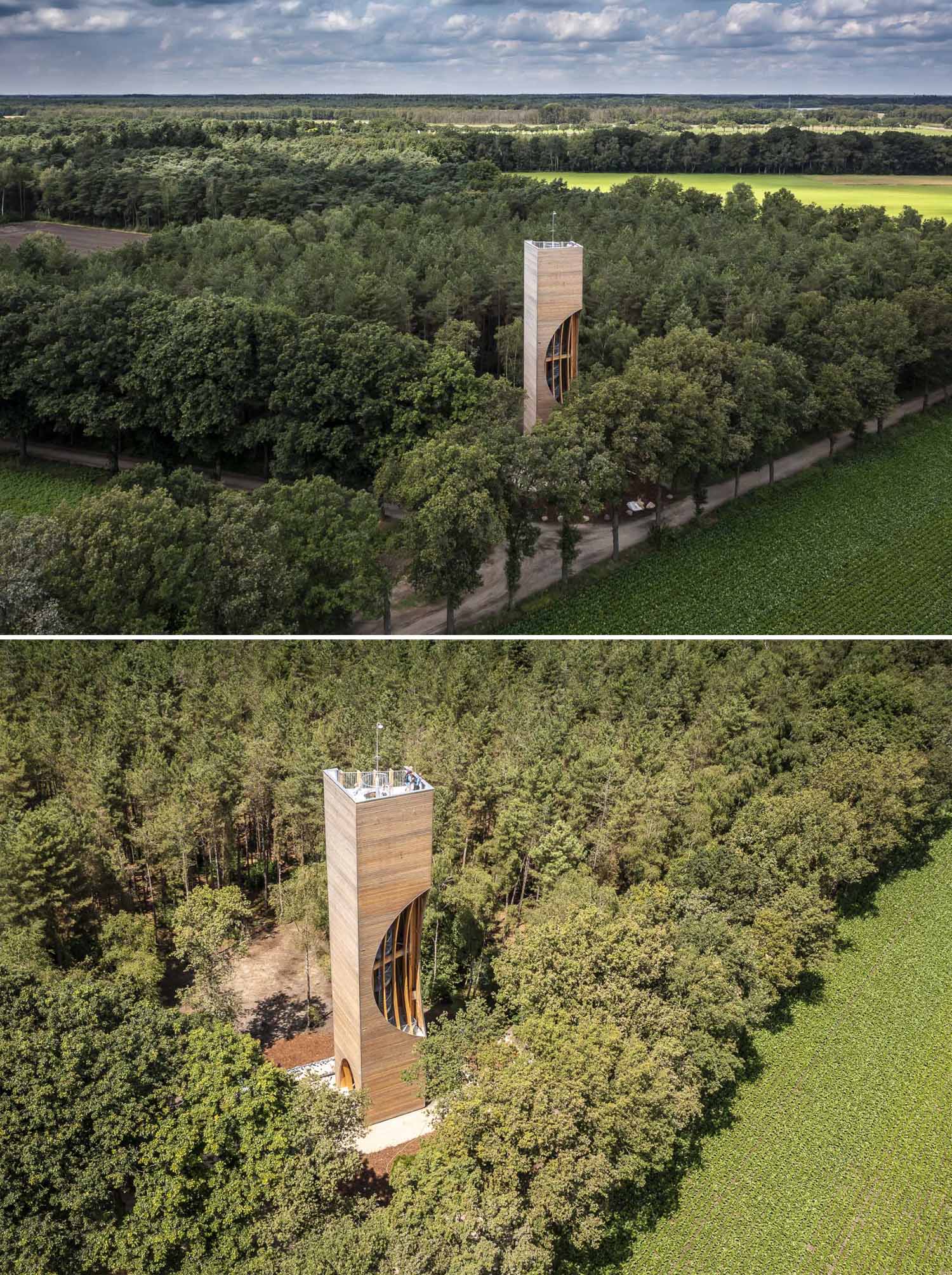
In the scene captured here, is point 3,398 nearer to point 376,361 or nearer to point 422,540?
point 376,361

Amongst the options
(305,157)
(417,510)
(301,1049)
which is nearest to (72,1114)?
(301,1049)

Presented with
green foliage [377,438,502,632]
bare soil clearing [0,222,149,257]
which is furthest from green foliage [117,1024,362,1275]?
bare soil clearing [0,222,149,257]

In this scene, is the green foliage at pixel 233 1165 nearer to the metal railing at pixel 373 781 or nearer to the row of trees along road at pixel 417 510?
the metal railing at pixel 373 781

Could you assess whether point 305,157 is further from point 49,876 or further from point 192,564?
point 49,876

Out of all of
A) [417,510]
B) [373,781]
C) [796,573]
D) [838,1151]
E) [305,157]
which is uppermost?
[305,157]

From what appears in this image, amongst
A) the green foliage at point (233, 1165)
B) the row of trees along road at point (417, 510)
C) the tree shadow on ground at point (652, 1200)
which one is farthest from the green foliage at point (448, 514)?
the tree shadow on ground at point (652, 1200)

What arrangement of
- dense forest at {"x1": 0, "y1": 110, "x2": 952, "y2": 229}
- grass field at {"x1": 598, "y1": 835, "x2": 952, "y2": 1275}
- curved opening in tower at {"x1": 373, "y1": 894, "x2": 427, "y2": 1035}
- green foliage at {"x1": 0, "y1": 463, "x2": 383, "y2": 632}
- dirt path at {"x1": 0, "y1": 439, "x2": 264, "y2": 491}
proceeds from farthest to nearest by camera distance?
dense forest at {"x1": 0, "y1": 110, "x2": 952, "y2": 229}, dirt path at {"x1": 0, "y1": 439, "x2": 264, "y2": 491}, green foliage at {"x1": 0, "y1": 463, "x2": 383, "y2": 632}, curved opening in tower at {"x1": 373, "y1": 894, "x2": 427, "y2": 1035}, grass field at {"x1": 598, "y1": 835, "x2": 952, "y2": 1275}

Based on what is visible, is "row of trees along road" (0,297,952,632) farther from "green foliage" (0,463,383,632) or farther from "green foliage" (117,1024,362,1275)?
"green foliage" (117,1024,362,1275)
